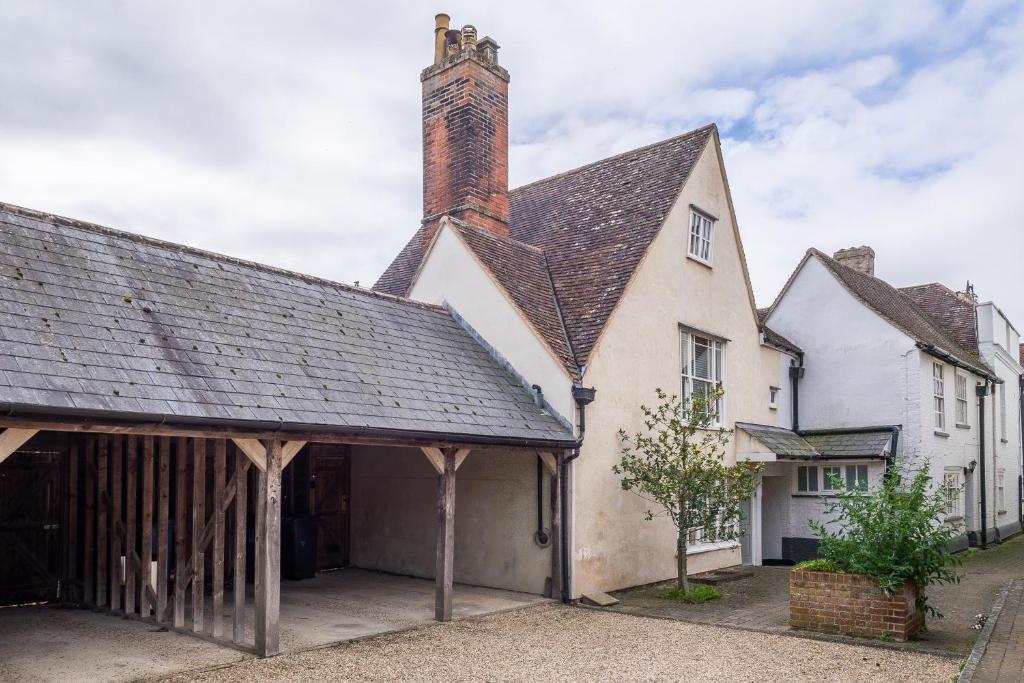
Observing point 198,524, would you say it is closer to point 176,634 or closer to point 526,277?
point 176,634

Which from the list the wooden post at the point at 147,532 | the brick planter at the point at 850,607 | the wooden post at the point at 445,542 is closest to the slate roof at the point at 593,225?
the wooden post at the point at 445,542

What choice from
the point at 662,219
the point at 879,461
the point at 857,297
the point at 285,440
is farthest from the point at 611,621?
the point at 857,297

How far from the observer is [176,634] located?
363 inches

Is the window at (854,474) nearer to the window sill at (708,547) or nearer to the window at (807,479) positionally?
the window at (807,479)

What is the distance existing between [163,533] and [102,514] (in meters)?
1.77

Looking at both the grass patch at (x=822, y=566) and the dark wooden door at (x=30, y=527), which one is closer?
the grass patch at (x=822, y=566)

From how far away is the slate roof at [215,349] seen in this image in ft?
24.2

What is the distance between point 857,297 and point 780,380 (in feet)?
8.44

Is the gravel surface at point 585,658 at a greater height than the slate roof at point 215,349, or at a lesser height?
lesser

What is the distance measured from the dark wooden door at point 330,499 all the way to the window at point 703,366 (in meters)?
6.34

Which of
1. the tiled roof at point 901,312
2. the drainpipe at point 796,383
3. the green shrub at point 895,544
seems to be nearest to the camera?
the green shrub at point 895,544

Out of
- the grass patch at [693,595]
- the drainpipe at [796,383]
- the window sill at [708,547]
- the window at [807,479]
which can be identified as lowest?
the grass patch at [693,595]

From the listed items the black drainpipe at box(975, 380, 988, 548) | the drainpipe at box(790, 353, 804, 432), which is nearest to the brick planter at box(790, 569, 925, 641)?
the drainpipe at box(790, 353, 804, 432)

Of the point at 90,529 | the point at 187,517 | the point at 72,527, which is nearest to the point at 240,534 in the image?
the point at 90,529
